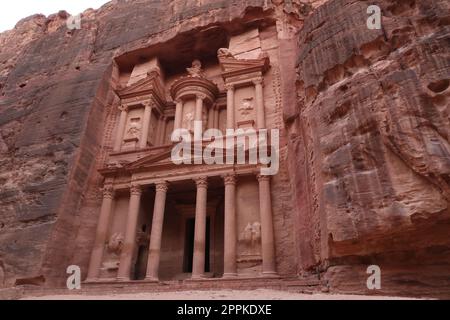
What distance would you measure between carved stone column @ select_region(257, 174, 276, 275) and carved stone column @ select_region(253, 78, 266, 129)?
273cm

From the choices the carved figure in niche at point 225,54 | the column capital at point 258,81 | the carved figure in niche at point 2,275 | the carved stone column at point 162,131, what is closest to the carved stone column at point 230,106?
the column capital at point 258,81

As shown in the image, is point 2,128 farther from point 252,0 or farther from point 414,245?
point 414,245

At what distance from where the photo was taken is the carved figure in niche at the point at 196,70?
1762 cm

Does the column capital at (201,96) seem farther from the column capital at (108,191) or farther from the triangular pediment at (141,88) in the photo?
the column capital at (108,191)

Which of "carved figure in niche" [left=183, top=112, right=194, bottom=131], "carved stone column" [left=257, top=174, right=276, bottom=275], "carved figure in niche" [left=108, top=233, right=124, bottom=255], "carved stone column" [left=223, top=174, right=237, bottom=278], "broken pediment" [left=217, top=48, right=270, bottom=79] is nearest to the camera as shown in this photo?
"carved stone column" [left=257, top=174, right=276, bottom=275]

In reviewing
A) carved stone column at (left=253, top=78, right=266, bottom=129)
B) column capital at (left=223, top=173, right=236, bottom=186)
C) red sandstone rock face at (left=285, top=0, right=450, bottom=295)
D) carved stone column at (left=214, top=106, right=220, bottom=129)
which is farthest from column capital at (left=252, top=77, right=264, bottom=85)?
red sandstone rock face at (left=285, top=0, right=450, bottom=295)

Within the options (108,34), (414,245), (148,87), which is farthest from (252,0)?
(414,245)

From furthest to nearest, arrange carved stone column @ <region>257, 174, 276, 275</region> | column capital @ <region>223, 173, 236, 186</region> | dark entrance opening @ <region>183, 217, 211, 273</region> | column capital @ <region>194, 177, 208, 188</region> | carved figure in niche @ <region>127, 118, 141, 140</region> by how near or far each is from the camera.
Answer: carved figure in niche @ <region>127, 118, 141, 140</region> → dark entrance opening @ <region>183, 217, 211, 273</region> → column capital @ <region>194, 177, 208, 188</region> → column capital @ <region>223, 173, 236, 186</region> → carved stone column @ <region>257, 174, 276, 275</region>

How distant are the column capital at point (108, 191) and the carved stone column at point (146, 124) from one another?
250cm

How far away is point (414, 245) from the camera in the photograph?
6.82 meters

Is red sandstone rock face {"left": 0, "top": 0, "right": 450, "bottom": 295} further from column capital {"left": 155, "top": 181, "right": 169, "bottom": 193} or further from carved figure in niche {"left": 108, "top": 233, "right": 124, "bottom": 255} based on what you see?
column capital {"left": 155, "top": 181, "right": 169, "bottom": 193}

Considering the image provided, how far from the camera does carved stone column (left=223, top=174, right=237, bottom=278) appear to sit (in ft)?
Answer: 38.1

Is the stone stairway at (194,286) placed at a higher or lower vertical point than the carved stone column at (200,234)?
lower

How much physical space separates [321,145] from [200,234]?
6.00 metres
